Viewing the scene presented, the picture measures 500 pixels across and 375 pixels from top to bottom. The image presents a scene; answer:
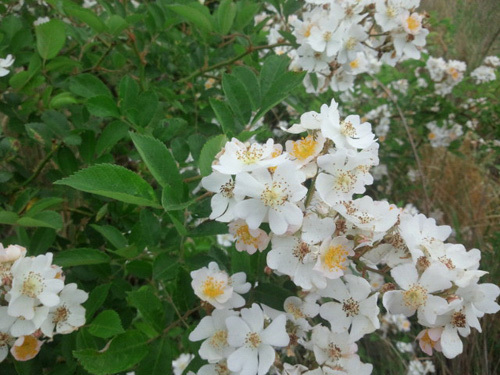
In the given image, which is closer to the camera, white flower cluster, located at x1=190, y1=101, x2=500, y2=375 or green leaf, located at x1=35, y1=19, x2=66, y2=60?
white flower cluster, located at x1=190, y1=101, x2=500, y2=375

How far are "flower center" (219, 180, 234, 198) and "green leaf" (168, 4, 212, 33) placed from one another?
501mm

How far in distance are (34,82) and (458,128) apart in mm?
2131

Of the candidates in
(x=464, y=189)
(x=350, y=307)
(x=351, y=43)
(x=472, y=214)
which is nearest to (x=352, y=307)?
(x=350, y=307)

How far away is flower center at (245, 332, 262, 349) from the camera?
66cm

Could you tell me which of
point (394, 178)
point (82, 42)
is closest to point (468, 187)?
point (394, 178)

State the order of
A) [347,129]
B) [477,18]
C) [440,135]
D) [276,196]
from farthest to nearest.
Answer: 1. [440,135]
2. [477,18]
3. [347,129]
4. [276,196]

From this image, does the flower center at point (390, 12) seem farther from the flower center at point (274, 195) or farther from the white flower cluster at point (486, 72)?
the white flower cluster at point (486, 72)

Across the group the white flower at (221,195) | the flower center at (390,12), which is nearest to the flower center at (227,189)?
the white flower at (221,195)

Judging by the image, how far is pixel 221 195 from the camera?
645mm

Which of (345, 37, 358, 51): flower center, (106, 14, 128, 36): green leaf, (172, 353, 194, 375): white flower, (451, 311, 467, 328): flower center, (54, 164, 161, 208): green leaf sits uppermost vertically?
(106, 14, 128, 36): green leaf

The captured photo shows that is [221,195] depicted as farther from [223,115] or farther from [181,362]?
[181,362]

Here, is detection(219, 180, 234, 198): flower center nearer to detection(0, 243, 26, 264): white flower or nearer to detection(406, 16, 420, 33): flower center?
detection(0, 243, 26, 264): white flower

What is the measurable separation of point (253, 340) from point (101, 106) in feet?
1.63

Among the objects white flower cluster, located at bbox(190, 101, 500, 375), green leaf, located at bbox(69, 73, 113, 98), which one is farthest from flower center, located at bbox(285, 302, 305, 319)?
green leaf, located at bbox(69, 73, 113, 98)
